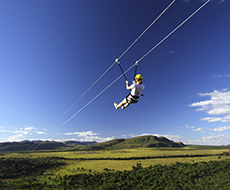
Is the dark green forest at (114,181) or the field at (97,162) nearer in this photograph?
the dark green forest at (114,181)

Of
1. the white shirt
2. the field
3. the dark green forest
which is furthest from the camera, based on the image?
the field

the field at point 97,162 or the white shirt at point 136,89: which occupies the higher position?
the white shirt at point 136,89

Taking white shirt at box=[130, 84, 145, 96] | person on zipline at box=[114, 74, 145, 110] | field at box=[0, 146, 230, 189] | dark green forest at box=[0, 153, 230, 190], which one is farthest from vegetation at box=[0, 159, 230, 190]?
white shirt at box=[130, 84, 145, 96]

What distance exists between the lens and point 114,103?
45.2 ft

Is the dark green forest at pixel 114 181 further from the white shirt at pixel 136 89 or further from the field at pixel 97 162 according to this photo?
the white shirt at pixel 136 89

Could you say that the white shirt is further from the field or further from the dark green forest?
the field

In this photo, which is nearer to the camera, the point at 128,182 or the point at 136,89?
the point at 136,89

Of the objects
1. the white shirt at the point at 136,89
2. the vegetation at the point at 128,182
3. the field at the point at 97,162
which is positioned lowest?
the vegetation at the point at 128,182

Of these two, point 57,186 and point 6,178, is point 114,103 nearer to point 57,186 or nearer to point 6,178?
point 57,186

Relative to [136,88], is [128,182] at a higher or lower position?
lower

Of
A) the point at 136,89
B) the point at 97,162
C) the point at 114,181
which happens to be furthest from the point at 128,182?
the point at 136,89

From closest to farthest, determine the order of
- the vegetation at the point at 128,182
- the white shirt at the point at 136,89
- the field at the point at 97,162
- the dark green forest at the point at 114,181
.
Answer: the white shirt at the point at 136,89 < the vegetation at the point at 128,182 < the dark green forest at the point at 114,181 < the field at the point at 97,162

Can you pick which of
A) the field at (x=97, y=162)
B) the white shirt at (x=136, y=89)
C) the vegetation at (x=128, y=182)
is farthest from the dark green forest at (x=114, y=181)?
the white shirt at (x=136, y=89)

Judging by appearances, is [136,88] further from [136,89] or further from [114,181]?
[114,181]
